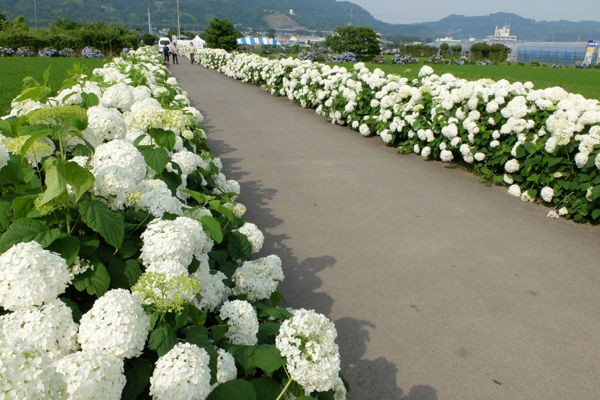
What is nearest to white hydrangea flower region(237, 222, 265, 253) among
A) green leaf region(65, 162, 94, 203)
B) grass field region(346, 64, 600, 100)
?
green leaf region(65, 162, 94, 203)

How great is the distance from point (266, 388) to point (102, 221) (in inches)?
40.1

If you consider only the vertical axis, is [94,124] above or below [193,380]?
above

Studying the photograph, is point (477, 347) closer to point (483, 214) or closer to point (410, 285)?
point (410, 285)

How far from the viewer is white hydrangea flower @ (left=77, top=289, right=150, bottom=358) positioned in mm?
1823

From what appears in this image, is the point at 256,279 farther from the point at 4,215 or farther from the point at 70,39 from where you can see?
the point at 70,39

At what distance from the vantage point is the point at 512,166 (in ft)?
21.8

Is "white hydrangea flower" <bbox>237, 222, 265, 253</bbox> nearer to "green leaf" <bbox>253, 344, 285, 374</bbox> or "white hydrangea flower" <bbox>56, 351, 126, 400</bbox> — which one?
"green leaf" <bbox>253, 344, 285, 374</bbox>

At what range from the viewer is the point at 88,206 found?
7.38 ft

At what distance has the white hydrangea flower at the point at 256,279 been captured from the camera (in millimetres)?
3041

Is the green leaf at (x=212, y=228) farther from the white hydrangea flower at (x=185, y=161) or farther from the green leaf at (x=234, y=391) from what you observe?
the white hydrangea flower at (x=185, y=161)

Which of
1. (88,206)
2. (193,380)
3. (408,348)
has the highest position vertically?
(88,206)

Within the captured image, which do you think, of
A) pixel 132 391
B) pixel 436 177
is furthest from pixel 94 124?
pixel 436 177

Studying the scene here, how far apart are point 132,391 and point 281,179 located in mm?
5666

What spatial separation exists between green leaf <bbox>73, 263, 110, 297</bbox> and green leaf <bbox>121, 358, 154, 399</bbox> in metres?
0.36
